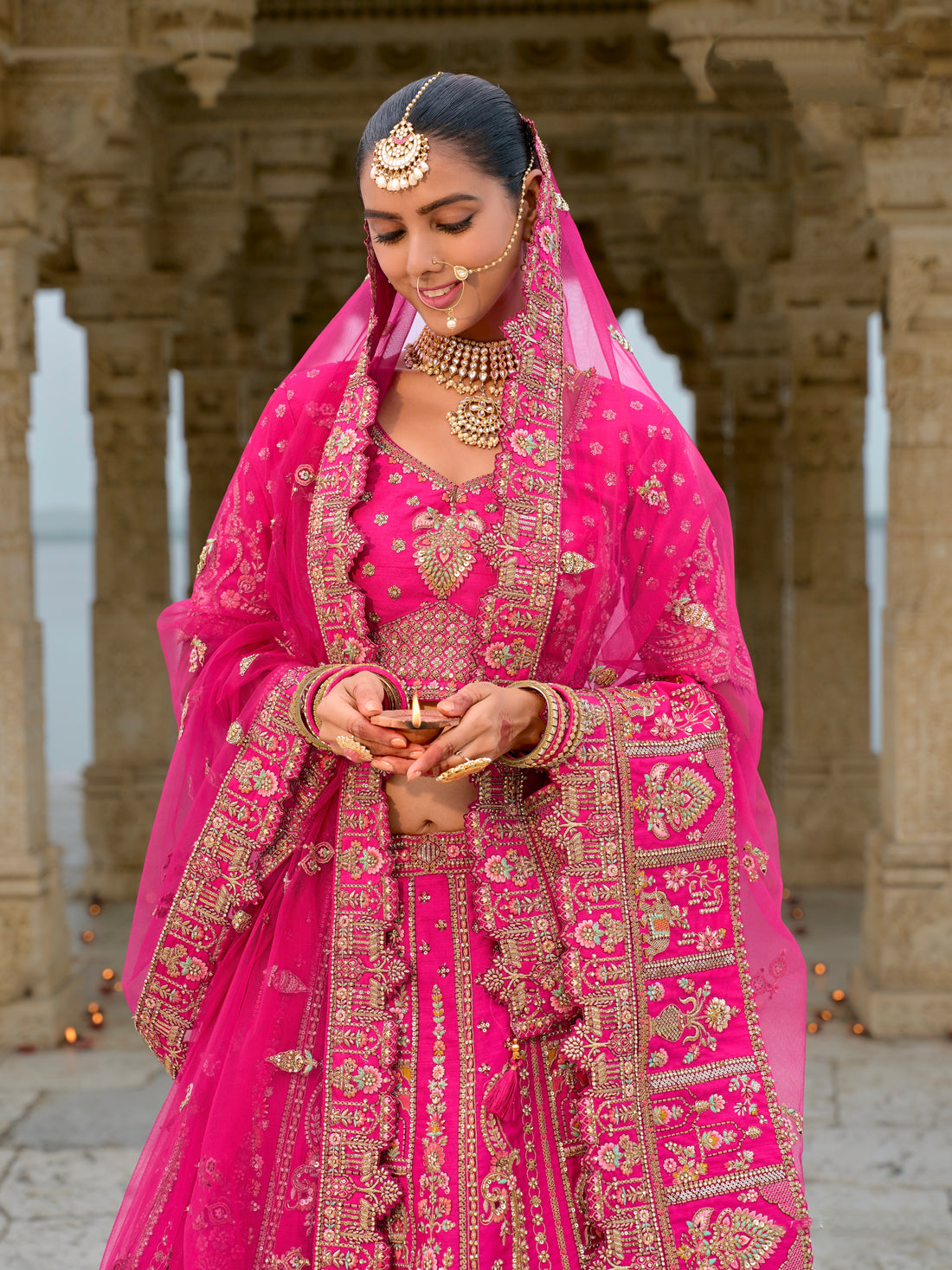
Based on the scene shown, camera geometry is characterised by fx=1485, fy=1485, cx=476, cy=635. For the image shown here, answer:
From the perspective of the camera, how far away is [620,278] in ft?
26.8

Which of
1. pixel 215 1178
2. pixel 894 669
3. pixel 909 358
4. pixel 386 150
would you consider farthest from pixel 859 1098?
pixel 386 150

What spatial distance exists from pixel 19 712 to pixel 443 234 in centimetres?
297

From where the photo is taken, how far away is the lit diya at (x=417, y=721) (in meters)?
1.34

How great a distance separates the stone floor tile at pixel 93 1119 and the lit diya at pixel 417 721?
244cm

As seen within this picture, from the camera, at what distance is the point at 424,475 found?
5.08 ft

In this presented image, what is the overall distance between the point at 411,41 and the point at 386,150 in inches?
174

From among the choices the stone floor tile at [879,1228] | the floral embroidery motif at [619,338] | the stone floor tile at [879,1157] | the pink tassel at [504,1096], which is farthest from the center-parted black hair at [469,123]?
the stone floor tile at [879,1157]

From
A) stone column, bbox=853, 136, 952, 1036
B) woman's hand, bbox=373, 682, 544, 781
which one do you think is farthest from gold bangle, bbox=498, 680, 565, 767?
stone column, bbox=853, 136, 952, 1036

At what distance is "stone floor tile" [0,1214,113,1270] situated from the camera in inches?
113

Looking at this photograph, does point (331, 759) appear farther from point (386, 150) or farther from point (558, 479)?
point (386, 150)

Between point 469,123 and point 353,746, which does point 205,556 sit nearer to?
point 353,746

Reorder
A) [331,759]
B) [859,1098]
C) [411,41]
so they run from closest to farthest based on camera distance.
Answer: [331,759] < [859,1098] < [411,41]

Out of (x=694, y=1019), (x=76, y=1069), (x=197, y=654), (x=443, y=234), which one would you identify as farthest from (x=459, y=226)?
(x=76, y=1069)

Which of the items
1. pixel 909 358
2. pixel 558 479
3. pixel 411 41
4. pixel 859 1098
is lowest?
pixel 859 1098
